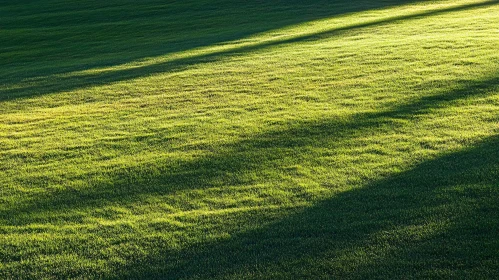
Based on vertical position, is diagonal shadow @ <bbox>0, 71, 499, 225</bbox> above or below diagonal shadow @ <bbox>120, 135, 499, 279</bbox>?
above

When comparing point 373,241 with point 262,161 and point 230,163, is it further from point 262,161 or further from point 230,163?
point 230,163

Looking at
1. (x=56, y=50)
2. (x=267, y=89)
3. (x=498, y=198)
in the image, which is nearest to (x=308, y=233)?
(x=498, y=198)

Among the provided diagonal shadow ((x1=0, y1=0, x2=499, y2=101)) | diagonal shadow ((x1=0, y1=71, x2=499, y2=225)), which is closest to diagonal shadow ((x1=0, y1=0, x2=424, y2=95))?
diagonal shadow ((x1=0, y1=0, x2=499, y2=101))

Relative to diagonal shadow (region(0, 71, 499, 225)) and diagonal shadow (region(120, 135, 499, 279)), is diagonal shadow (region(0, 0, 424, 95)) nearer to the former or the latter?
diagonal shadow (region(0, 71, 499, 225))

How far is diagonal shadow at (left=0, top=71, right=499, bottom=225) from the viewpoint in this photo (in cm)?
568

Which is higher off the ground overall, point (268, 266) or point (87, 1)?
point (87, 1)

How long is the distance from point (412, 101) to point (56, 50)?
10483mm

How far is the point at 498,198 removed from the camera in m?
5.01

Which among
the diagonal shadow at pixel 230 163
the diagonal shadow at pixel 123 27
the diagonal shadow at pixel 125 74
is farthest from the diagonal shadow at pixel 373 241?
the diagonal shadow at pixel 123 27

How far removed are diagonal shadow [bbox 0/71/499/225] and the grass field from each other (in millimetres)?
25

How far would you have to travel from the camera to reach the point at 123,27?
17.8m

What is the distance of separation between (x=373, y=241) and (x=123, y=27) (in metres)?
14.7

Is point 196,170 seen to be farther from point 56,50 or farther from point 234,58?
point 56,50

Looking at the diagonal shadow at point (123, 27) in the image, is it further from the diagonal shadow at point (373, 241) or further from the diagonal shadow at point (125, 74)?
the diagonal shadow at point (373, 241)
